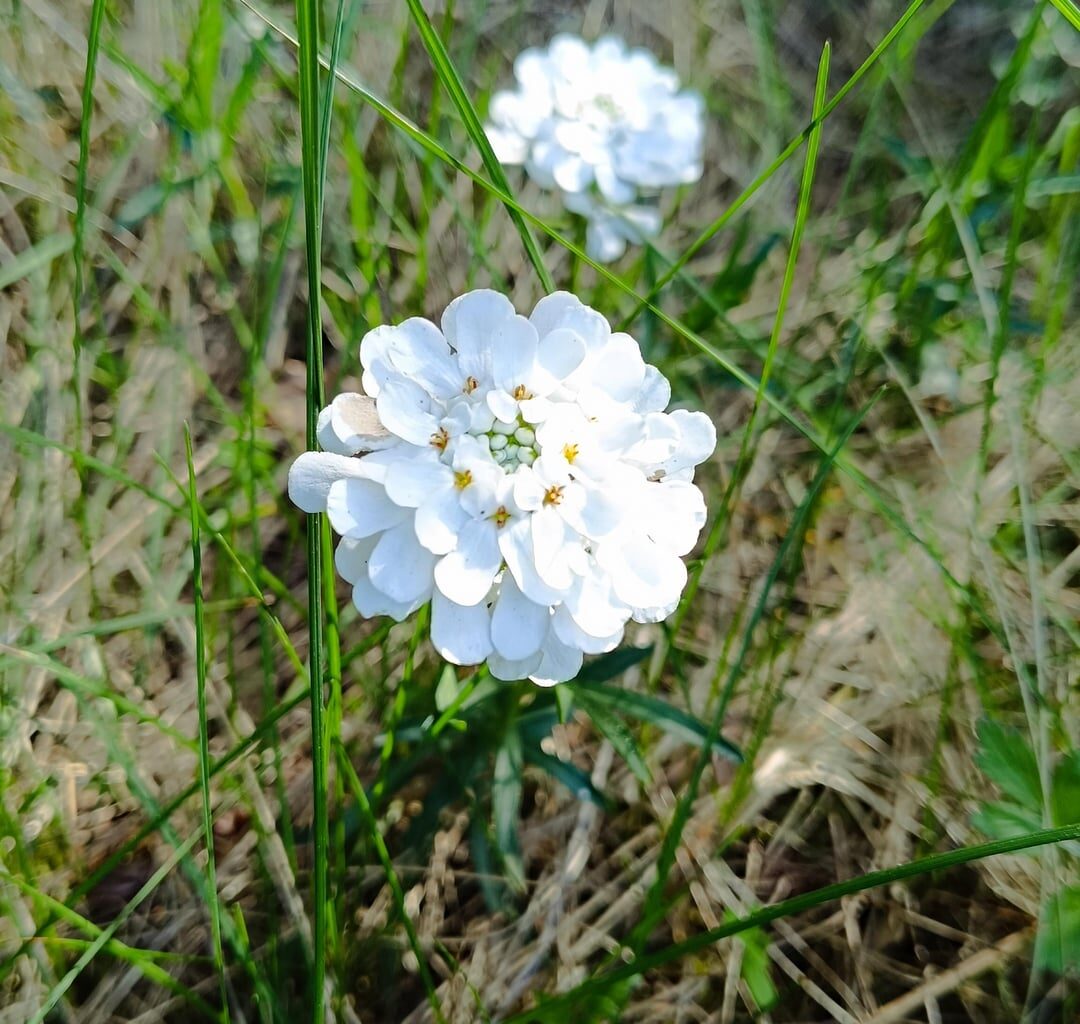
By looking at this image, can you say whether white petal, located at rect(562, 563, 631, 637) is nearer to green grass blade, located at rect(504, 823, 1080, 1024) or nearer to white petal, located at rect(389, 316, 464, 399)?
white petal, located at rect(389, 316, 464, 399)

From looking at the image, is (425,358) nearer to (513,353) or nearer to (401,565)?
(513,353)

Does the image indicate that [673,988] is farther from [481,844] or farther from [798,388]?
[798,388]

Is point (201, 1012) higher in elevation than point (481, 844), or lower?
lower

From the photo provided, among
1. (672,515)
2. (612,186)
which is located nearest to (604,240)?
(612,186)

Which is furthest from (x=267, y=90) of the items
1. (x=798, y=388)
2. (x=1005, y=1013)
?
(x=1005, y=1013)

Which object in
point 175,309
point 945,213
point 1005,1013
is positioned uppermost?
point 945,213

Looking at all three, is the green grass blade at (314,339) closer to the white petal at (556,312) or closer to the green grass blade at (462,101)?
the green grass blade at (462,101)

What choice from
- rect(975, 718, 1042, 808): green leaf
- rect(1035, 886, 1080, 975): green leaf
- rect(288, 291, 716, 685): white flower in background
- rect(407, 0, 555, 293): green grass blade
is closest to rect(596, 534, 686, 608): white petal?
rect(288, 291, 716, 685): white flower in background
